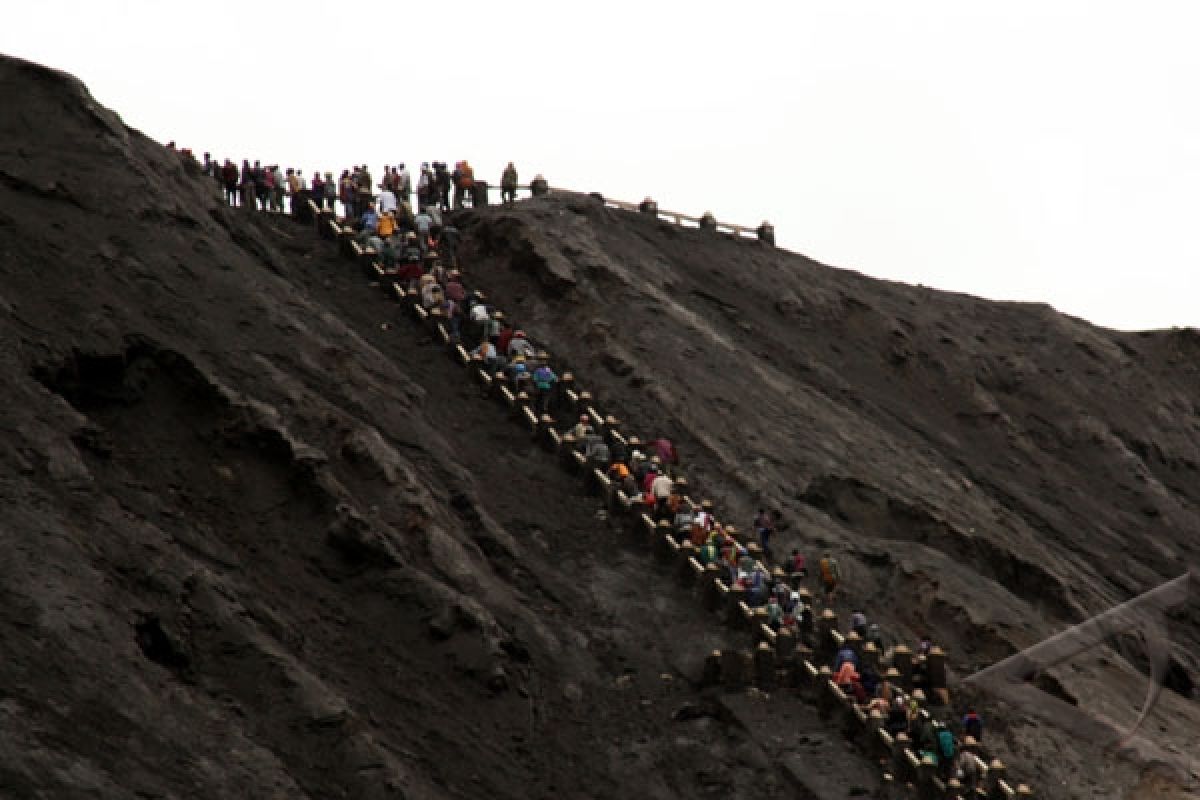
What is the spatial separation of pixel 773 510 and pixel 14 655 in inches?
752

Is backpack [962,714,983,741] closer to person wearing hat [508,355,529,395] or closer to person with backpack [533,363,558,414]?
person with backpack [533,363,558,414]

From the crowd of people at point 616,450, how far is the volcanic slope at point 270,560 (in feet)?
2.99

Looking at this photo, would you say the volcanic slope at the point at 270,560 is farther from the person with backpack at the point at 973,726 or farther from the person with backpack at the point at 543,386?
the person with backpack at the point at 973,726

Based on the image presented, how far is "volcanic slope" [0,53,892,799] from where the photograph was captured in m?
26.6

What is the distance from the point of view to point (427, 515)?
35000 millimetres

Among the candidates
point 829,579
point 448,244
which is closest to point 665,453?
point 829,579

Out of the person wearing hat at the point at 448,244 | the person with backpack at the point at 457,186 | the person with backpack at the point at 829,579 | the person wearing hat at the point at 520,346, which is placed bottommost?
the person with backpack at the point at 829,579

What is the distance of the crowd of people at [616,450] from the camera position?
34938mm

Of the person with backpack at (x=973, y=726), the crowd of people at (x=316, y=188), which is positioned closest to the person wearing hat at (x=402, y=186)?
the crowd of people at (x=316, y=188)

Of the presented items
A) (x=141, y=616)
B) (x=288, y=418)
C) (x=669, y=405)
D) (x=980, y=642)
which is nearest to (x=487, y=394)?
(x=669, y=405)

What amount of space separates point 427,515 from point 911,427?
18204mm

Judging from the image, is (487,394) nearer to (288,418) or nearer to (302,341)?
(302,341)

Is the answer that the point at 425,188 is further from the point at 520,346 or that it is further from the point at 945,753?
the point at 945,753

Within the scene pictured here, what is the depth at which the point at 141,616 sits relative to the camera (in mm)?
27641
